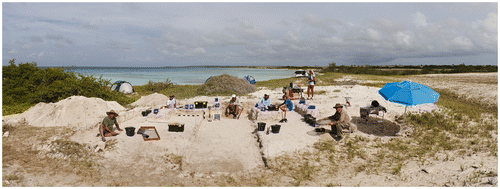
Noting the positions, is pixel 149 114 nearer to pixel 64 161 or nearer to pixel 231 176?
pixel 64 161

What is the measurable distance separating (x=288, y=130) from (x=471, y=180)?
556 centimetres

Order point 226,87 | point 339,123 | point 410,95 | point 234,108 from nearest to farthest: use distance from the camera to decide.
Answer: point 410,95
point 339,123
point 234,108
point 226,87

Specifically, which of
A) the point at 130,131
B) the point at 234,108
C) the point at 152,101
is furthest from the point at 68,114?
the point at 234,108

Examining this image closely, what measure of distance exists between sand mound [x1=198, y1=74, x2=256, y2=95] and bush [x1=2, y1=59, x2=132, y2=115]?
6.58m

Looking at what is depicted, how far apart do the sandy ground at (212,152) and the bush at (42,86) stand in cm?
704

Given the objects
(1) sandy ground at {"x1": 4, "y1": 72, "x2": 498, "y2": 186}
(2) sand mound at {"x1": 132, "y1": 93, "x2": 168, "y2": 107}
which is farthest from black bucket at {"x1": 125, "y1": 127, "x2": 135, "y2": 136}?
(2) sand mound at {"x1": 132, "y1": 93, "x2": 168, "y2": 107}

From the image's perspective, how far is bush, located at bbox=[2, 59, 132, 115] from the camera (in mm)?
15883

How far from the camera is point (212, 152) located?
25.8 ft

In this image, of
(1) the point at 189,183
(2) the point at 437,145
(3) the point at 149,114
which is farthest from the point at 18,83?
(2) the point at 437,145

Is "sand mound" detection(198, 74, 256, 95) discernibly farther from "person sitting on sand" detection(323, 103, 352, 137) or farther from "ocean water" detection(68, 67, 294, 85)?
"person sitting on sand" detection(323, 103, 352, 137)

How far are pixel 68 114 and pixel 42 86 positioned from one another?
842cm

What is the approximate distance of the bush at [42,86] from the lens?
1588 centimetres

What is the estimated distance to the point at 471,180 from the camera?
5211 mm

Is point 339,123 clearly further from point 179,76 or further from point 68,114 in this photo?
point 179,76
